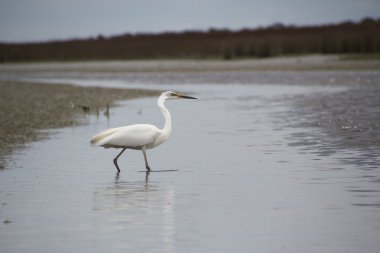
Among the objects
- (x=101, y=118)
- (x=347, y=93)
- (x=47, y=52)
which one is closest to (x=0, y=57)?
(x=47, y=52)

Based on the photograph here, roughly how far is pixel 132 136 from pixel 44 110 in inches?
491

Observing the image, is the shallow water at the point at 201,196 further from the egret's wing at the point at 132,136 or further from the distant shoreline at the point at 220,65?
the distant shoreline at the point at 220,65

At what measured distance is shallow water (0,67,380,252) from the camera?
785 centimetres

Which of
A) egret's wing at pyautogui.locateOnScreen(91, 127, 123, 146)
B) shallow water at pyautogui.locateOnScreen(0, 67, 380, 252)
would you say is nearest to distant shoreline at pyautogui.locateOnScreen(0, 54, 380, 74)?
shallow water at pyautogui.locateOnScreen(0, 67, 380, 252)

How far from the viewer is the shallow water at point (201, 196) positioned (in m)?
7.85

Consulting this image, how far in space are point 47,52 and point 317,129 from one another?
272ft

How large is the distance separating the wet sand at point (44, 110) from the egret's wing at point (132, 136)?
260 cm

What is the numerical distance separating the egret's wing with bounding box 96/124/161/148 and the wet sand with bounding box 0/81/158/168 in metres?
2.60

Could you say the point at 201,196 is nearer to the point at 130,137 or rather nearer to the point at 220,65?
the point at 130,137

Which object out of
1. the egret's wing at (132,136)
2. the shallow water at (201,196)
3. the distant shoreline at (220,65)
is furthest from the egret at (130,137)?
the distant shoreline at (220,65)

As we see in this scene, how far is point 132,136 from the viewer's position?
42.1ft

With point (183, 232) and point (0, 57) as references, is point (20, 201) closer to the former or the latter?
point (183, 232)

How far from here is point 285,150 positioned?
14828 mm

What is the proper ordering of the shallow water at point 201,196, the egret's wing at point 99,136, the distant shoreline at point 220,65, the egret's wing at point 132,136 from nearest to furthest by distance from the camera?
1. the shallow water at point 201,196
2. the egret's wing at point 99,136
3. the egret's wing at point 132,136
4. the distant shoreline at point 220,65
